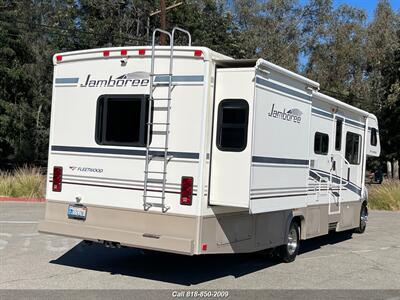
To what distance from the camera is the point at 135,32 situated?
110 feet

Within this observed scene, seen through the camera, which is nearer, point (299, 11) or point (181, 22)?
point (181, 22)

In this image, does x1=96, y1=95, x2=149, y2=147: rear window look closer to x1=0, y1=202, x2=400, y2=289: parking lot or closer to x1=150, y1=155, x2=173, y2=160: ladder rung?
x1=150, y1=155, x2=173, y2=160: ladder rung

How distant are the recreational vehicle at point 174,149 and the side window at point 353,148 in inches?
126

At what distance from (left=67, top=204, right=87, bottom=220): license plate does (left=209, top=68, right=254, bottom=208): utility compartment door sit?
1.87 meters

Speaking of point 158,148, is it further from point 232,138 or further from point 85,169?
point 85,169

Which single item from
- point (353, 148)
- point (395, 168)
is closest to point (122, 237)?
point (353, 148)

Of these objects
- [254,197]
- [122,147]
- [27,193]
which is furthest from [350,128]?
[27,193]

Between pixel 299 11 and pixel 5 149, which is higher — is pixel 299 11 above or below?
above

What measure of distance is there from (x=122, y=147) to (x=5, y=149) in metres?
22.6

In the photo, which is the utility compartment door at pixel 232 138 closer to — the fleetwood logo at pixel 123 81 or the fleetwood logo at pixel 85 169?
the fleetwood logo at pixel 123 81

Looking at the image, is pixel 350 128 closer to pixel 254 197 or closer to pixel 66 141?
pixel 254 197

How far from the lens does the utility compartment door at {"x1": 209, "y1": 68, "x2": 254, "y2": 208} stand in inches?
285

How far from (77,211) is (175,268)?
1805 millimetres

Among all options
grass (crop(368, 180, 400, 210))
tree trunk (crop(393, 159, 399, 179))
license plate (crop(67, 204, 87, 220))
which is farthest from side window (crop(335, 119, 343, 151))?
tree trunk (crop(393, 159, 399, 179))
